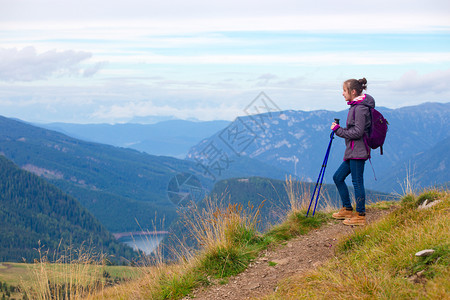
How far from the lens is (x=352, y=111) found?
24.8 feet

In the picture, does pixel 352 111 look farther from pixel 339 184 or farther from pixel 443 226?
pixel 443 226

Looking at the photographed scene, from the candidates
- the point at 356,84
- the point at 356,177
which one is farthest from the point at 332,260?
the point at 356,84

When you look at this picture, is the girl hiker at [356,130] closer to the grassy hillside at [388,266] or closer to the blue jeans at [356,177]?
the blue jeans at [356,177]

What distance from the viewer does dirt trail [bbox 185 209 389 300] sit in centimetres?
633

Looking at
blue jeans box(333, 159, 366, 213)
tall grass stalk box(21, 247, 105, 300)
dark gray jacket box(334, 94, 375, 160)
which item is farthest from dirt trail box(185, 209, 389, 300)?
tall grass stalk box(21, 247, 105, 300)

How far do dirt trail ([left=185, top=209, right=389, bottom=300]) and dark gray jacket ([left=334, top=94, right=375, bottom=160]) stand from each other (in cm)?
141

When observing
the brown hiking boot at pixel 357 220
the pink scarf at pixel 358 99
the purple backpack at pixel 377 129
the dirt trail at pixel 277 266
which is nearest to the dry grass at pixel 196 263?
the dirt trail at pixel 277 266

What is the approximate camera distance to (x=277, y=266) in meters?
7.09

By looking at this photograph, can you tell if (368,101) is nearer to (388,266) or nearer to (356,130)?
(356,130)

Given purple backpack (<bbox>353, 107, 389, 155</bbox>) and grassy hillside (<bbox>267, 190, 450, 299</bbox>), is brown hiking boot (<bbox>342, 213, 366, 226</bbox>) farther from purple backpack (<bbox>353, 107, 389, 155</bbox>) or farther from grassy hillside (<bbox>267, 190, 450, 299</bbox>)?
purple backpack (<bbox>353, 107, 389, 155</bbox>)

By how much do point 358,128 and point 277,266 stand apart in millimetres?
2831

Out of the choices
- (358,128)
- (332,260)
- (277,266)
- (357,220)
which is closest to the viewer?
(332,260)

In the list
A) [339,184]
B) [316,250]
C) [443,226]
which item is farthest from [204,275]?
[443,226]

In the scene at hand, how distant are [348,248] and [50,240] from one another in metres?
207
